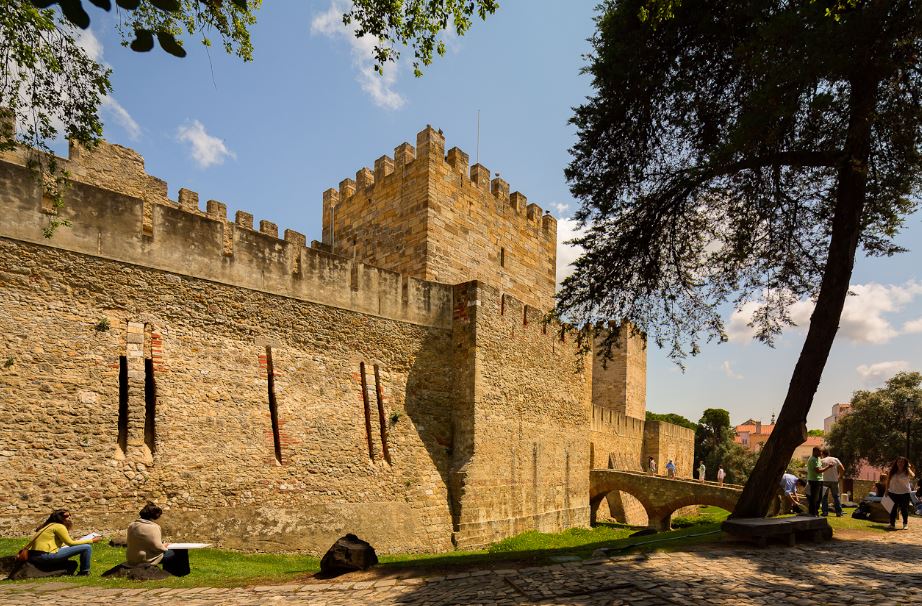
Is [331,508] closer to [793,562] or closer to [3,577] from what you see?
[3,577]

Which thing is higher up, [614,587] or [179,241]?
[179,241]

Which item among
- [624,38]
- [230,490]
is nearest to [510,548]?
[230,490]

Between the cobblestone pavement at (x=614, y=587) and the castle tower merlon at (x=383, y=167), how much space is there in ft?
44.8

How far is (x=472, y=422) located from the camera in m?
13.6

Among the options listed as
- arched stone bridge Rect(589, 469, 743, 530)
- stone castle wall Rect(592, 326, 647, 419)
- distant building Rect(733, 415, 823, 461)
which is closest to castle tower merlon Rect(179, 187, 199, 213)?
arched stone bridge Rect(589, 469, 743, 530)

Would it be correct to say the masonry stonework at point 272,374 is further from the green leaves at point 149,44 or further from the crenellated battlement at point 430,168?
the green leaves at point 149,44

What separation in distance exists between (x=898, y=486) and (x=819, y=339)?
393cm

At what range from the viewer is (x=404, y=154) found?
17.3 m

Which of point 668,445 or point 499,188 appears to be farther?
point 668,445

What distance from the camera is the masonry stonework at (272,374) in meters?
8.59

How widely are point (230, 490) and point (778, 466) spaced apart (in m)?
8.92

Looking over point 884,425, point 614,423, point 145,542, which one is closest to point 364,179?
point 145,542

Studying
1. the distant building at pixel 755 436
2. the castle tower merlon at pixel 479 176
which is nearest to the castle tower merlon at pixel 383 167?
the castle tower merlon at pixel 479 176

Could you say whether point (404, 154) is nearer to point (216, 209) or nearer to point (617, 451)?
point (216, 209)
